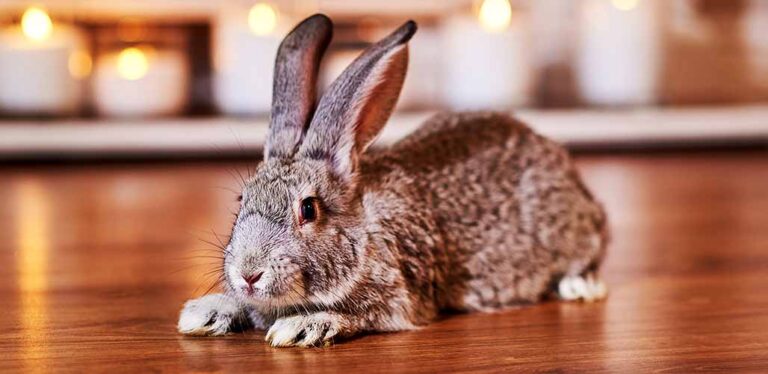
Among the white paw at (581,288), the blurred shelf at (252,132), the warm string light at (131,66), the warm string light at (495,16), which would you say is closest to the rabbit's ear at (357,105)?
the white paw at (581,288)

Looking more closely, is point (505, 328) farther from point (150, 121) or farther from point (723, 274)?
point (150, 121)

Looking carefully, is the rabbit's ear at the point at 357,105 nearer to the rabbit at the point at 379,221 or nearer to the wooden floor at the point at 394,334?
the rabbit at the point at 379,221

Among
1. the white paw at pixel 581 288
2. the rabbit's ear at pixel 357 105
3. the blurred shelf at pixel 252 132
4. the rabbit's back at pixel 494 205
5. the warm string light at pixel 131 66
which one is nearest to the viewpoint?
the rabbit's ear at pixel 357 105

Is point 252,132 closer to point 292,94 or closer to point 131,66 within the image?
point 131,66

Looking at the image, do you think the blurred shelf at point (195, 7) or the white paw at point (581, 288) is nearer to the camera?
the white paw at point (581, 288)

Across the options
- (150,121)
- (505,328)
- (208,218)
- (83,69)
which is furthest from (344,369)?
(83,69)

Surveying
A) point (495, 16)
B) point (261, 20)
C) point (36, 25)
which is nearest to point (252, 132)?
point (261, 20)
